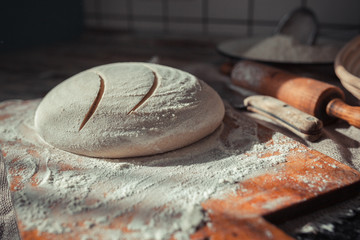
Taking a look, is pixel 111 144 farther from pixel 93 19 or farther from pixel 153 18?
pixel 93 19

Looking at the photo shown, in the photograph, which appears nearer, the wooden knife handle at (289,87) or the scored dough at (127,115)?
the scored dough at (127,115)

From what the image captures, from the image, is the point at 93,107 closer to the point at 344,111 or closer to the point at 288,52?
the point at 344,111

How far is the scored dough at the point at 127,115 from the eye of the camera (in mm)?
819

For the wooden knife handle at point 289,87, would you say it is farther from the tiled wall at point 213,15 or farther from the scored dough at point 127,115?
the tiled wall at point 213,15

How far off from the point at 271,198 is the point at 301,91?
585 millimetres

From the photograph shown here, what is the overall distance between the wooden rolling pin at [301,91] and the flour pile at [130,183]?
0.23 meters

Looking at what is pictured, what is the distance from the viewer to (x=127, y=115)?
2.72 feet

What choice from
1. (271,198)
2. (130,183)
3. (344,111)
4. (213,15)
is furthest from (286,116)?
(213,15)

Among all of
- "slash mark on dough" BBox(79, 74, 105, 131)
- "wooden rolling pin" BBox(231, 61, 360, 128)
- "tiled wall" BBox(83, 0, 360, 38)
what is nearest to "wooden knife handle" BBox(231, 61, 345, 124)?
"wooden rolling pin" BBox(231, 61, 360, 128)

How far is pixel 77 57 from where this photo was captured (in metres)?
2.38

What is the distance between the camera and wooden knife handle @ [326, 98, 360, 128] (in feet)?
3.08

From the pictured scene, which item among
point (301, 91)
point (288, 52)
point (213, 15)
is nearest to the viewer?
point (301, 91)

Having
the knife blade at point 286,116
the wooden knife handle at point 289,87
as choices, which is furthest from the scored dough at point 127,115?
the wooden knife handle at point 289,87

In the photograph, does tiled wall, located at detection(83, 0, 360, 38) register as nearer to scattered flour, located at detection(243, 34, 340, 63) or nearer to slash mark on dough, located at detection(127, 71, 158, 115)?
scattered flour, located at detection(243, 34, 340, 63)
